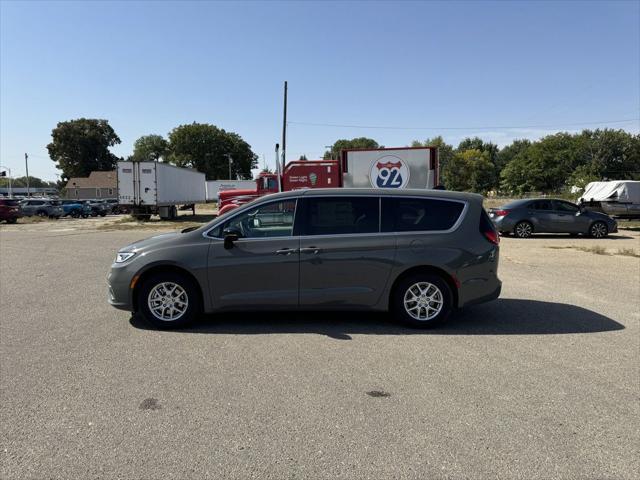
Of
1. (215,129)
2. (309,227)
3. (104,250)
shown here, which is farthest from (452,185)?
(309,227)

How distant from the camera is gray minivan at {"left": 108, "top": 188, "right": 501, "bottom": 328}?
5949 millimetres

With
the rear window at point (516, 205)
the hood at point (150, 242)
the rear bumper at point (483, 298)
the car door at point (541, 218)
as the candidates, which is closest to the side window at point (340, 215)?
the rear bumper at point (483, 298)

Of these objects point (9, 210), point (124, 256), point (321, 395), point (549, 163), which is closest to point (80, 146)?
point (9, 210)

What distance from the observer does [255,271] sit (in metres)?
5.94

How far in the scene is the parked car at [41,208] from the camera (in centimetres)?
3834

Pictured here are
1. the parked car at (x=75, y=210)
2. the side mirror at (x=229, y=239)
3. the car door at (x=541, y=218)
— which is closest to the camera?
the side mirror at (x=229, y=239)

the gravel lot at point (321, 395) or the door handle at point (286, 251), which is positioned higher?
the door handle at point (286, 251)

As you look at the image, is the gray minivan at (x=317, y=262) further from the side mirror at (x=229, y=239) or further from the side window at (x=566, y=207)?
the side window at (x=566, y=207)

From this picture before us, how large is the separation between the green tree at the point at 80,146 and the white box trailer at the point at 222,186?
4047 centimetres

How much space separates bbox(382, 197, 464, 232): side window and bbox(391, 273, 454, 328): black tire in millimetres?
627

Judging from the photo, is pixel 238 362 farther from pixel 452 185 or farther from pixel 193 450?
pixel 452 185

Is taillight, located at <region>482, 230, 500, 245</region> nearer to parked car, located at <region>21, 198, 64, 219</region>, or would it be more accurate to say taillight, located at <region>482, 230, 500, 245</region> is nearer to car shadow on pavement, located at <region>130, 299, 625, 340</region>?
car shadow on pavement, located at <region>130, 299, 625, 340</region>

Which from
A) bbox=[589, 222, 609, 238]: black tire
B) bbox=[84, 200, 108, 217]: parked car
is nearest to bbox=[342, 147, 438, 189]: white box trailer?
bbox=[589, 222, 609, 238]: black tire

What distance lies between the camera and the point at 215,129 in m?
101
